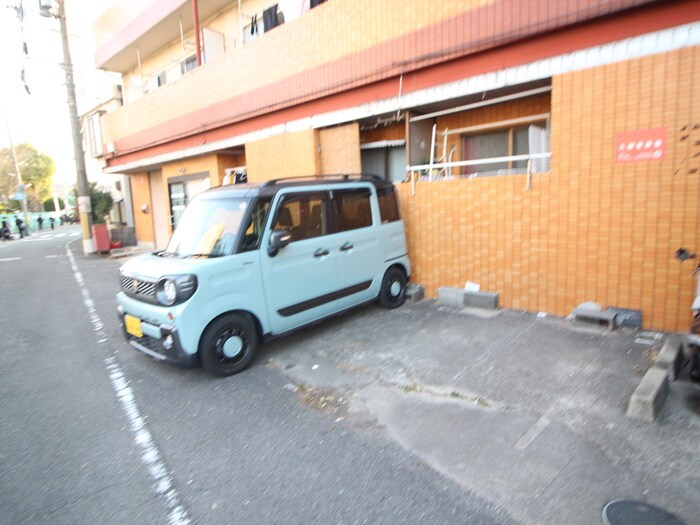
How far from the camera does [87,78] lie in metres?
22.5

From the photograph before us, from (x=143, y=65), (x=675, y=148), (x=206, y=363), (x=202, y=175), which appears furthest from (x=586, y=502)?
(x=143, y=65)

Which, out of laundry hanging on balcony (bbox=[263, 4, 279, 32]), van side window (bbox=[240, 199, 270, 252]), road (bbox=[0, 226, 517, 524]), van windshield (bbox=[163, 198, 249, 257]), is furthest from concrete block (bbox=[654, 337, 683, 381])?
laundry hanging on balcony (bbox=[263, 4, 279, 32])

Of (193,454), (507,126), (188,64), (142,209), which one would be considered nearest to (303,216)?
(193,454)

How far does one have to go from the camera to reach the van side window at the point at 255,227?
4.67 metres

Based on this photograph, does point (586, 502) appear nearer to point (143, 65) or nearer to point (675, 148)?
point (675, 148)

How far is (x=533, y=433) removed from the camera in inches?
128

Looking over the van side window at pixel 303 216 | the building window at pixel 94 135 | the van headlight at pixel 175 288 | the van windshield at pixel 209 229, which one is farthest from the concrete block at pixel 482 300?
the building window at pixel 94 135

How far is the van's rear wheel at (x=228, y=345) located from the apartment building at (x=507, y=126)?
11.7 feet

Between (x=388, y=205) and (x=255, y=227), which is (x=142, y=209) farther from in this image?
(x=255, y=227)

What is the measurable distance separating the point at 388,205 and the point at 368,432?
398cm

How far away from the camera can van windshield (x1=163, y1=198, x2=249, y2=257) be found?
465cm

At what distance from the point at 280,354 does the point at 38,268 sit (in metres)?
12.4

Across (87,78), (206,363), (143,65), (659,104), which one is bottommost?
(206,363)

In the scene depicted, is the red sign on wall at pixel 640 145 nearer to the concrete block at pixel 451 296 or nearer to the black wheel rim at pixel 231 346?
the concrete block at pixel 451 296
